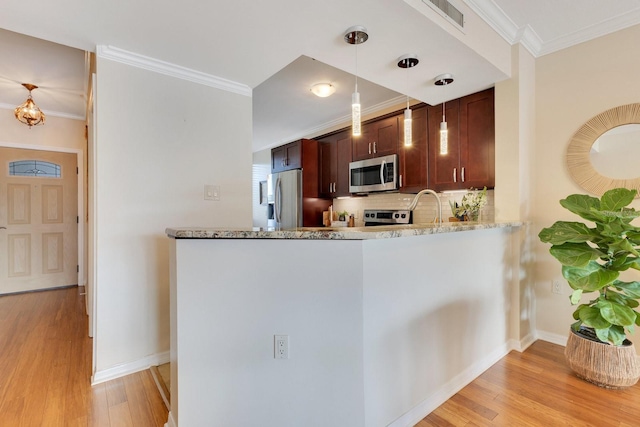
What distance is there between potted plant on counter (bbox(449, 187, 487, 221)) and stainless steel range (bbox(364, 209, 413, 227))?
1.88 ft

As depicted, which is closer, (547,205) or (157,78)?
(157,78)

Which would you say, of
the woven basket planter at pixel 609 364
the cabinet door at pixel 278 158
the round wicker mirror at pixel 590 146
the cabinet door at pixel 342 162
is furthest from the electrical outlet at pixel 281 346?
the cabinet door at pixel 278 158

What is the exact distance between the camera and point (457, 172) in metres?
3.00

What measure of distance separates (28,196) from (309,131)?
4183 mm

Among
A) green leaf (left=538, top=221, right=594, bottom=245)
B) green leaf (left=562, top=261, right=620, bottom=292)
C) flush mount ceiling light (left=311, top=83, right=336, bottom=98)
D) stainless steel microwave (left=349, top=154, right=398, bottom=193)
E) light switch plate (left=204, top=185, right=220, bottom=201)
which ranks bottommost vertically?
→ green leaf (left=562, top=261, right=620, bottom=292)

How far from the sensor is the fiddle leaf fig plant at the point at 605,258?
1.82 m

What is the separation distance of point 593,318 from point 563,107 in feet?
5.58

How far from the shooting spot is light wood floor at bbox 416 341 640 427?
1704 mm

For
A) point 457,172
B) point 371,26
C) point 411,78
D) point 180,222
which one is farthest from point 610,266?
point 180,222

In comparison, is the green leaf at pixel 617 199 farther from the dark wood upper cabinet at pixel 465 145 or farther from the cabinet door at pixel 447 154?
the cabinet door at pixel 447 154

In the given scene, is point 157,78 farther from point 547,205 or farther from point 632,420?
point 632,420

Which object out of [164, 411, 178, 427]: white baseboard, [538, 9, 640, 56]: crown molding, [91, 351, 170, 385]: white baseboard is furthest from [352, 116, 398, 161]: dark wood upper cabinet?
[164, 411, 178, 427]: white baseboard

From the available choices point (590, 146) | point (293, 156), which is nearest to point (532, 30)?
point (590, 146)

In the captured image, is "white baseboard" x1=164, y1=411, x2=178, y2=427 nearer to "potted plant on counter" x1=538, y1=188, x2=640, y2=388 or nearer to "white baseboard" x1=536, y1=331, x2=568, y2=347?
"potted plant on counter" x1=538, y1=188, x2=640, y2=388
